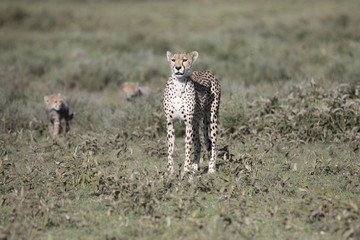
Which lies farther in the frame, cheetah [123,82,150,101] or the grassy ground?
cheetah [123,82,150,101]

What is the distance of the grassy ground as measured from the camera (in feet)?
15.4

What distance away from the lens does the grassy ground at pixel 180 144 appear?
469 centimetres

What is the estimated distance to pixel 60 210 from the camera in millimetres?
4723

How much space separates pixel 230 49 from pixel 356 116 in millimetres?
7159

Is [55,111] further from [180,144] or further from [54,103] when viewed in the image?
[180,144]

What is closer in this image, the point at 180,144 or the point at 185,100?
the point at 185,100

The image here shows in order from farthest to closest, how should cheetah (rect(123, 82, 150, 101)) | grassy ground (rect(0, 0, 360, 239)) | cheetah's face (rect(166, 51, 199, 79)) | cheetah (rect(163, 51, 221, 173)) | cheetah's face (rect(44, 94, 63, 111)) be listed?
cheetah (rect(123, 82, 150, 101)) < cheetah's face (rect(44, 94, 63, 111)) < cheetah (rect(163, 51, 221, 173)) < cheetah's face (rect(166, 51, 199, 79)) < grassy ground (rect(0, 0, 360, 239))

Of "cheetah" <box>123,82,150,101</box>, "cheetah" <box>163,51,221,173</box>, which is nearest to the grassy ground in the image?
"cheetah" <box>123,82,150,101</box>

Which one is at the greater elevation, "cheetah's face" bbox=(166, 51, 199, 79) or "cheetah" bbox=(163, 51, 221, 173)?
"cheetah's face" bbox=(166, 51, 199, 79)

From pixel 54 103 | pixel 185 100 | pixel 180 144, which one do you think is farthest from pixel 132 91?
pixel 185 100

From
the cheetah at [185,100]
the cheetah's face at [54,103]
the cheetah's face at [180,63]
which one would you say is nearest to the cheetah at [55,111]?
the cheetah's face at [54,103]

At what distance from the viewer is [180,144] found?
7.84 meters

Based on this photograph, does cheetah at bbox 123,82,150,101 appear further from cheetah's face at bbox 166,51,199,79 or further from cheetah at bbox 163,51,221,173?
cheetah's face at bbox 166,51,199,79

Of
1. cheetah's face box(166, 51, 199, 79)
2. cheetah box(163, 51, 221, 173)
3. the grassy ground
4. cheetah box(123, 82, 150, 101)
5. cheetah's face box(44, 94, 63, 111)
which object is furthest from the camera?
cheetah box(123, 82, 150, 101)
